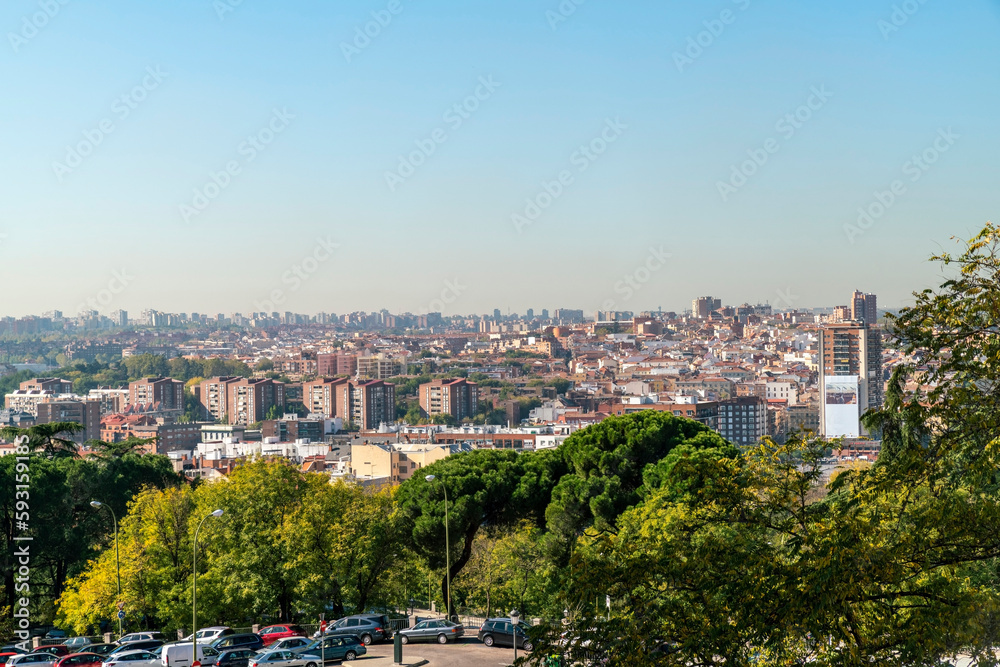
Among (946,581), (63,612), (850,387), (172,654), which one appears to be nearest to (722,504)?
(946,581)

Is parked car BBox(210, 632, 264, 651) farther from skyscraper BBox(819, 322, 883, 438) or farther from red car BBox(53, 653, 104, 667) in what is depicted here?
skyscraper BBox(819, 322, 883, 438)

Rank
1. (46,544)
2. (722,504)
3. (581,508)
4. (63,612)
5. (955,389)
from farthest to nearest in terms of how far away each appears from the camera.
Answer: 1. (46,544)
2. (63,612)
3. (581,508)
4. (722,504)
5. (955,389)

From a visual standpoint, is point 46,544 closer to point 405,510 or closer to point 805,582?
point 405,510

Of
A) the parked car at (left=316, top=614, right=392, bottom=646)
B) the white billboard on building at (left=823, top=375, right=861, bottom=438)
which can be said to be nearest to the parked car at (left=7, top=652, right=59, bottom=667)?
the parked car at (left=316, top=614, right=392, bottom=646)

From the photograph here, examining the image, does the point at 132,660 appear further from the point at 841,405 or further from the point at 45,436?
the point at 841,405

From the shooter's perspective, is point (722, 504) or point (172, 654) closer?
point (722, 504)

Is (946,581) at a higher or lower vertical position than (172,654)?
higher
